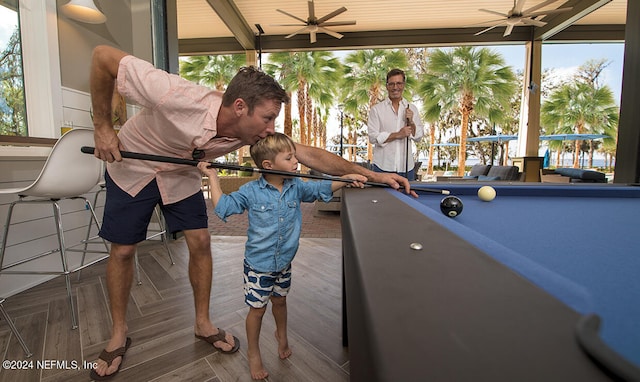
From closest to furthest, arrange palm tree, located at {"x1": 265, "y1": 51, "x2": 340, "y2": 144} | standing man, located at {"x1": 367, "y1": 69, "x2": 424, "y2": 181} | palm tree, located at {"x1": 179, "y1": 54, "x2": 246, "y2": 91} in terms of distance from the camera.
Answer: standing man, located at {"x1": 367, "y1": 69, "x2": 424, "y2": 181} → palm tree, located at {"x1": 265, "y1": 51, "x2": 340, "y2": 144} → palm tree, located at {"x1": 179, "y1": 54, "x2": 246, "y2": 91}

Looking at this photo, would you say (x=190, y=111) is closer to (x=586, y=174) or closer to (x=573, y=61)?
(x=586, y=174)

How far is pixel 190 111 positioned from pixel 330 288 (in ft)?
4.83

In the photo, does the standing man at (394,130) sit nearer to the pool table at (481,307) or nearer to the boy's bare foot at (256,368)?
the boy's bare foot at (256,368)

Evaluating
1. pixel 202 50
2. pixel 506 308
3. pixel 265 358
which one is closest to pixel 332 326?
pixel 265 358

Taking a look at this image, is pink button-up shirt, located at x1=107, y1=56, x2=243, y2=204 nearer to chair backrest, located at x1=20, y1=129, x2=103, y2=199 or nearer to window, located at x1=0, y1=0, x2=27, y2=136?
chair backrest, located at x1=20, y1=129, x2=103, y2=199

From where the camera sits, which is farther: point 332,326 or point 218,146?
point 332,326

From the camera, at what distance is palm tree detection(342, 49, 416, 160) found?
1022cm

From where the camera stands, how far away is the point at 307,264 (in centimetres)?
274

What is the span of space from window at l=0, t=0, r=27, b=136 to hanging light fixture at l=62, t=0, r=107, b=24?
0.31 metres

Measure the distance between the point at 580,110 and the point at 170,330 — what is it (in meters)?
19.0

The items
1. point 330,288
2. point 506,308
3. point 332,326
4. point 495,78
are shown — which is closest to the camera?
point 506,308

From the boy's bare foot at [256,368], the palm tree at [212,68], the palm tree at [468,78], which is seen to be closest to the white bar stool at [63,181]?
the boy's bare foot at [256,368]

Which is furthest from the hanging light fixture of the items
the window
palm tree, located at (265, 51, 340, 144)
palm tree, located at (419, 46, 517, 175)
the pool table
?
palm tree, located at (419, 46, 517, 175)

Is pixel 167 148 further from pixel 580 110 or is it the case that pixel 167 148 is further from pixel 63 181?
pixel 580 110
